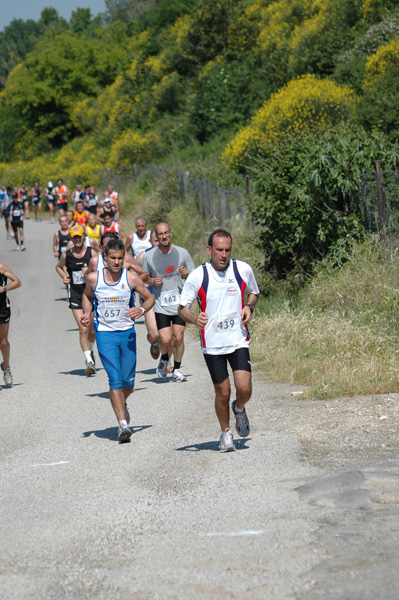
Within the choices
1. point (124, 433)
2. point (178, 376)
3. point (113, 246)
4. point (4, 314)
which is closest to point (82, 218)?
point (4, 314)

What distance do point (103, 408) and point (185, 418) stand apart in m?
1.39

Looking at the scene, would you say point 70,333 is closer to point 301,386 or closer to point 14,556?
point 301,386

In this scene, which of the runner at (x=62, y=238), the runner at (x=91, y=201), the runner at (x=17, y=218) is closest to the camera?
the runner at (x=62, y=238)

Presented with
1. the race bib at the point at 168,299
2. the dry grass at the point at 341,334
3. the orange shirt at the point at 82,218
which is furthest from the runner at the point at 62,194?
the race bib at the point at 168,299

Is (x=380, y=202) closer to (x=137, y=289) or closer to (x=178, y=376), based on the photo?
(x=178, y=376)

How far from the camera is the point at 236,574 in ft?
16.6

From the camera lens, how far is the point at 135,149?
4691cm

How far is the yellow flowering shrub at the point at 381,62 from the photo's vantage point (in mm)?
27656

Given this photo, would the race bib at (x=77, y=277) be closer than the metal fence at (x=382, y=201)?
No

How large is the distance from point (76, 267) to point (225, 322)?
24.1 ft

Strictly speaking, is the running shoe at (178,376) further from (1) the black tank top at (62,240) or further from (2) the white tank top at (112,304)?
(1) the black tank top at (62,240)

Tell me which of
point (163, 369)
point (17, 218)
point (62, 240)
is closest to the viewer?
point (163, 369)

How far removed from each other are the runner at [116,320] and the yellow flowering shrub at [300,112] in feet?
A: 62.0

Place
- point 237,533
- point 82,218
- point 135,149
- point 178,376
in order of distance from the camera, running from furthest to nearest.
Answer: point 135,149, point 82,218, point 178,376, point 237,533
